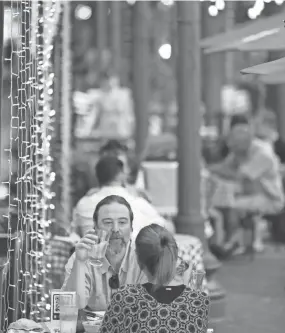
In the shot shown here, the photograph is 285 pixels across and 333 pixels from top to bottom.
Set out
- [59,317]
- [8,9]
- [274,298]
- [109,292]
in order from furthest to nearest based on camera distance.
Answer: [274,298], [8,9], [109,292], [59,317]

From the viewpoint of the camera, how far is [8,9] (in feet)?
17.3

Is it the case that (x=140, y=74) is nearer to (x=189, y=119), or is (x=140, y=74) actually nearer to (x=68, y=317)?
(x=189, y=119)

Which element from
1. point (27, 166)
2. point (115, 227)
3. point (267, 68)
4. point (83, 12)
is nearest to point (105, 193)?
point (27, 166)

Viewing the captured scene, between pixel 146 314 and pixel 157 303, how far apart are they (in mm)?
70

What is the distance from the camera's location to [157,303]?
163 inches

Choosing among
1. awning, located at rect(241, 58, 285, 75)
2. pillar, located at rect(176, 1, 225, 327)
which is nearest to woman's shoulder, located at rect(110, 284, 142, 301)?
awning, located at rect(241, 58, 285, 75)

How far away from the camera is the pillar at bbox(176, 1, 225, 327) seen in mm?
7984

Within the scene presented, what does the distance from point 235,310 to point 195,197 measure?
1188 millimetres

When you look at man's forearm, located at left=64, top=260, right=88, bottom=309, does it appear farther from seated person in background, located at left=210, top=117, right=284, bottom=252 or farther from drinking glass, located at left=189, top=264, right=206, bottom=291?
seated person in background, located at left=210, top=117, right=284, bottom=252

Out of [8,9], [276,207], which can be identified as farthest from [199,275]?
[276,207]

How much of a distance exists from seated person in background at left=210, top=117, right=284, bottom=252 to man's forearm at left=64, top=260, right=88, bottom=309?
5439 millimetres

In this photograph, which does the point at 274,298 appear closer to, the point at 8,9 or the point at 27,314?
the point at 27,314

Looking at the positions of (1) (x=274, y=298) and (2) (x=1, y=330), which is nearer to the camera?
(2) (x=1, y=330)

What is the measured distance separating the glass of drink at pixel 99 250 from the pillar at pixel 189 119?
3245 mm
